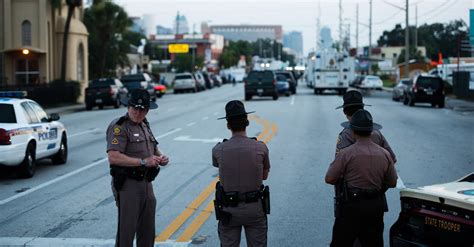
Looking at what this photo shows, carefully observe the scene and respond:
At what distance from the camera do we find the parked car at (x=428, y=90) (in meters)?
39.4

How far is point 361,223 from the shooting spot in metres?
6.37

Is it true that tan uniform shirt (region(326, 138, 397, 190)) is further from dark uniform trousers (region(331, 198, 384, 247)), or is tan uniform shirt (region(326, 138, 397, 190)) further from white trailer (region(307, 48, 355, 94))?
white trailer (region(307, 48, 355, 94))

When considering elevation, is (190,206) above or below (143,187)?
below

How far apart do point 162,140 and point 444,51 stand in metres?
124

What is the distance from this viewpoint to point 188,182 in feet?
44.7

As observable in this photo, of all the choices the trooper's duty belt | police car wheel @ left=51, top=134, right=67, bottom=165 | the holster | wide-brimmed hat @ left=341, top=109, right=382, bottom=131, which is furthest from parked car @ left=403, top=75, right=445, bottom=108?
the trooper's duty belt

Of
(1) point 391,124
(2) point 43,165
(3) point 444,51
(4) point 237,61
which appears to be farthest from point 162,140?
(4) point 237,61

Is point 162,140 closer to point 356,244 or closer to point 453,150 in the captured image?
point 453,150

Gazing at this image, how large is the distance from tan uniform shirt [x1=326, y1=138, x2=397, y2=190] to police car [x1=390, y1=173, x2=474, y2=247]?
0.40 m

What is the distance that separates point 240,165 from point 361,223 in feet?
3.75

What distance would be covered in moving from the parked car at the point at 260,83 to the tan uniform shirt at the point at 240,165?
39.7m

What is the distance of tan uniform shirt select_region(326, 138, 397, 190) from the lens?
635 cm

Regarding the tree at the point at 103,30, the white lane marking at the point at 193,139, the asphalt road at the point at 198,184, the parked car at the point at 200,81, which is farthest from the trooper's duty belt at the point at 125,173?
the parked car at the point at 200,81

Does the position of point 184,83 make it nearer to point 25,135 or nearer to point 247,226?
point 25,135
